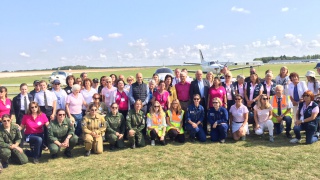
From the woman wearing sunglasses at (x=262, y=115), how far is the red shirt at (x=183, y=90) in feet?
5.63

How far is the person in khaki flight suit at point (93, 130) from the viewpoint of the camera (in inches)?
238

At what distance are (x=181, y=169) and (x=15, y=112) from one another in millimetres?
4090

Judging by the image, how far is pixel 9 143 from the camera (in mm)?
5586

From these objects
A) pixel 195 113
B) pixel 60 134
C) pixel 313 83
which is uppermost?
pixel 313 83

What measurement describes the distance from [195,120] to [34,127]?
368 centimetres

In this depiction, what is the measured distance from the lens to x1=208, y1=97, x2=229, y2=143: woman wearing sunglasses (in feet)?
22.0

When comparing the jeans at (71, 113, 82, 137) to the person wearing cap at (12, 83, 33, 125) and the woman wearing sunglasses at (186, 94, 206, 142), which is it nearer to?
the person wearing cap at (12, 83, 33, 125)

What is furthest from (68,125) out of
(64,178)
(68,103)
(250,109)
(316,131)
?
(316,131)

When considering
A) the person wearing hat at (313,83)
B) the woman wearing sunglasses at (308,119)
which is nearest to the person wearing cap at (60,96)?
the woman wearing sunglasses at (308,119)

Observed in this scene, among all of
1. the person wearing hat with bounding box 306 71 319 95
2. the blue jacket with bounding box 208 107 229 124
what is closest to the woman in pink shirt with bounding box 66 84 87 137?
the blue jacket with bounding box 208 107 229 124

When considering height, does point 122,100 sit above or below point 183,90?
below

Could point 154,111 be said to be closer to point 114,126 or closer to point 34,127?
point 114,126

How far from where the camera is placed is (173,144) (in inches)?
263

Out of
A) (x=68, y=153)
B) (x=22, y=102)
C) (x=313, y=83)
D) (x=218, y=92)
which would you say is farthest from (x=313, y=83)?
(x=22, y=102)
